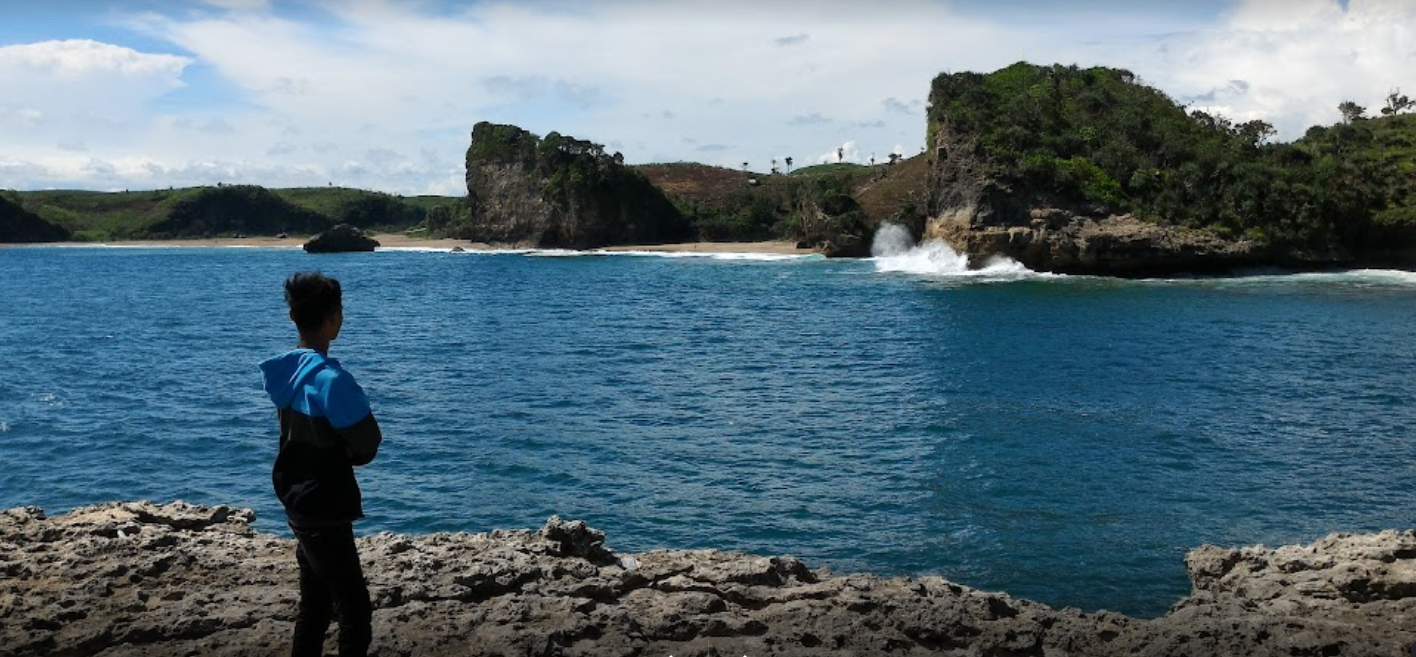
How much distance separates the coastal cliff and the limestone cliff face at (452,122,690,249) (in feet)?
164

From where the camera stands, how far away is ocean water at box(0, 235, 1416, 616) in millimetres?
15797

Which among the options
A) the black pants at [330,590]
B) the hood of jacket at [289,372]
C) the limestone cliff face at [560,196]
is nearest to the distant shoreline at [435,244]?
the limestone cliff face at [560,196]

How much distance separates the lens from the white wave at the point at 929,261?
66.0 metres

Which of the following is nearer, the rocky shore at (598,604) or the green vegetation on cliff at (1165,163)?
the rocky shore at (598,604)

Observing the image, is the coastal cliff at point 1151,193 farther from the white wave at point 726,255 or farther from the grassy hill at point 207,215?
the grassy hill at point 207,215

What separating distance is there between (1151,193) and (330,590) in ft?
224

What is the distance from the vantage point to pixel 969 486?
17.9 metres

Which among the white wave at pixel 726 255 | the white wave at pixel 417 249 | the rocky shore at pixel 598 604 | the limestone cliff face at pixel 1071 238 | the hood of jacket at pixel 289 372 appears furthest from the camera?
the white wave at pixel 417 249

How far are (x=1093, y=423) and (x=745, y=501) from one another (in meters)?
9.38

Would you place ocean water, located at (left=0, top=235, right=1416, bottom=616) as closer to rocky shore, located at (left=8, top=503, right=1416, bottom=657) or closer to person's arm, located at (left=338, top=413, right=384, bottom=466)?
rocky shore, located at (left=8, top=503, right=1416, bottom=657)

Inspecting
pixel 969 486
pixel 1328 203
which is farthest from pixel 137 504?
pixel 1328 203

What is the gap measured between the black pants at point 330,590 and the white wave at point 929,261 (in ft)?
194

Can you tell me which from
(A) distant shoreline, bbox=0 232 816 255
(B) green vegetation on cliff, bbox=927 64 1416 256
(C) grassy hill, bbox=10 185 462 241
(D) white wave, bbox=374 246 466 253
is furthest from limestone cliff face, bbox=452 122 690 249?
(C) grassy hill, bbox=10 185 462 241

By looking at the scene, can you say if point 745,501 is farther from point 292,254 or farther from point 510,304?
point 292,254
